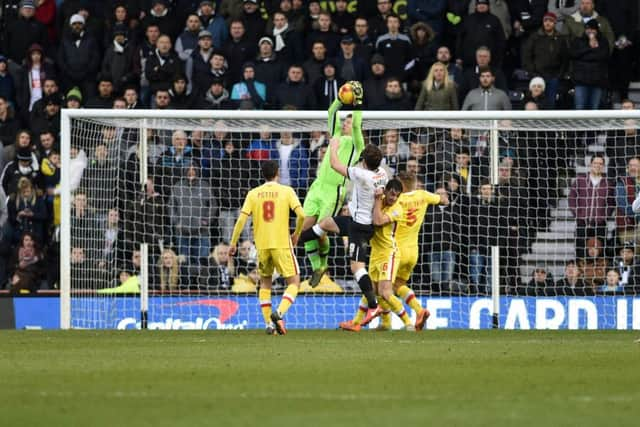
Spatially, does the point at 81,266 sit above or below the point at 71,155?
below

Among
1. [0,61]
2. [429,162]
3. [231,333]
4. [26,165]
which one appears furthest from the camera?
[0,61]

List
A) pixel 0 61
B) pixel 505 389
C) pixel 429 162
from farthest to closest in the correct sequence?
pixel 0 61 → pixel 429 162 → pixel 505 389

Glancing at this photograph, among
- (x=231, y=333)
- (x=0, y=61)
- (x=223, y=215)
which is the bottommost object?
(x=231, y=333)

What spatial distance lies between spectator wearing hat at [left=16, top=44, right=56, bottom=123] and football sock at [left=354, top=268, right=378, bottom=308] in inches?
373

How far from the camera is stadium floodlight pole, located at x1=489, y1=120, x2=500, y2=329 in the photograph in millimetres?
19609

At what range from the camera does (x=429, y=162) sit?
21.3 m

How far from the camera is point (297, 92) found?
903 inches

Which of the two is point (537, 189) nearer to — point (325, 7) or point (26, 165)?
point (325, 7)

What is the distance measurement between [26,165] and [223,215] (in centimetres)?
381

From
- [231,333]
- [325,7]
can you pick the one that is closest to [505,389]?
[231,333]

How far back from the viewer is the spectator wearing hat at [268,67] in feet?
77.3

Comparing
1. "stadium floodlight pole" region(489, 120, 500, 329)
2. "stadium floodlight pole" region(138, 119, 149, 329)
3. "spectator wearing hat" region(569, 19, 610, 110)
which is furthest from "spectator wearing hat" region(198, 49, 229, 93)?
"spectator wearing hat" region(569, 19, 610, 110)

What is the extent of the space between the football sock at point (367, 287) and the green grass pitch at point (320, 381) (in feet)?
3.92

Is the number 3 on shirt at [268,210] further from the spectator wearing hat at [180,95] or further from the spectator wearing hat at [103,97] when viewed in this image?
the spectator wearing hat at [103,97]
